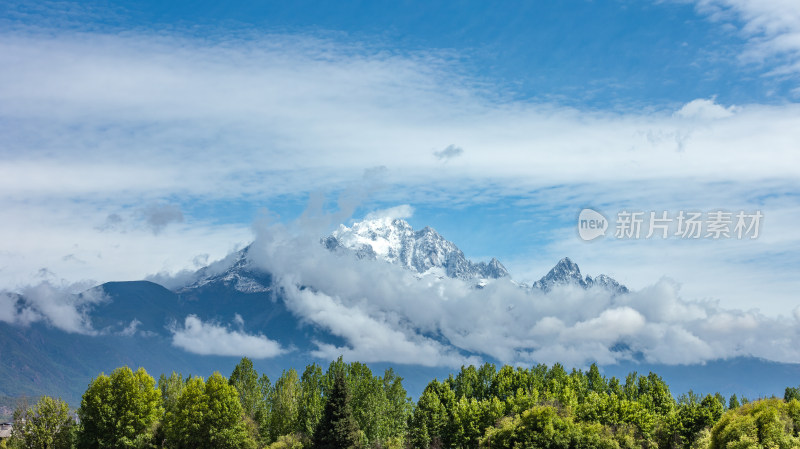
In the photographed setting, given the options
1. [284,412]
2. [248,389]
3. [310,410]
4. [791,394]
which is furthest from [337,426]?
[791,394]

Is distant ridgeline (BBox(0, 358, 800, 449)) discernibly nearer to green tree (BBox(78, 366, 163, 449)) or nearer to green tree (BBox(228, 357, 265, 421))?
green tree (BBox(78, 366, 163, 449))

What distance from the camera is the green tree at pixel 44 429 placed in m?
133

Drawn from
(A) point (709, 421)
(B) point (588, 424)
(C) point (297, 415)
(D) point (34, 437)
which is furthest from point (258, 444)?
(A) point (709, 421)

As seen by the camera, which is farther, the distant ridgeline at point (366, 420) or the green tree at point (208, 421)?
the green tree at point (208, 421)

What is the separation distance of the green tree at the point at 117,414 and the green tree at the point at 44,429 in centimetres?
628

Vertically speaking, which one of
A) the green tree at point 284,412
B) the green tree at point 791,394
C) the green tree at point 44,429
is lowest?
the green tree at point 44,429

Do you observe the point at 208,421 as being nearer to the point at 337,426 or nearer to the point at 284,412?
the point at 284,412

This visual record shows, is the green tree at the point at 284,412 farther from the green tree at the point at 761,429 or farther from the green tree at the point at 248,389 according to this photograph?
the green tree at the point at 761,429

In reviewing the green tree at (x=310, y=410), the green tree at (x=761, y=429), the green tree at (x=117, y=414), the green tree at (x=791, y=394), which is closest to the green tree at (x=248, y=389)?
the green tree at (x=310, y=410)

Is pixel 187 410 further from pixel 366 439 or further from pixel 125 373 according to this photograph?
pixel 366 439

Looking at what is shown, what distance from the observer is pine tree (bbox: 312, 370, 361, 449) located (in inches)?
4887

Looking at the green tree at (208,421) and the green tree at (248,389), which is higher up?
the green tree at (248,389)

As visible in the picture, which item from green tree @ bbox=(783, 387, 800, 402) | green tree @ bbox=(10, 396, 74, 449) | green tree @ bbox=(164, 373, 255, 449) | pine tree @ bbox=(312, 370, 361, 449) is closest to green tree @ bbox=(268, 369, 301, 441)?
green tree @ bbox=(164, 373, 255, 449)

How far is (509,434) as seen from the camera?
124250mm
